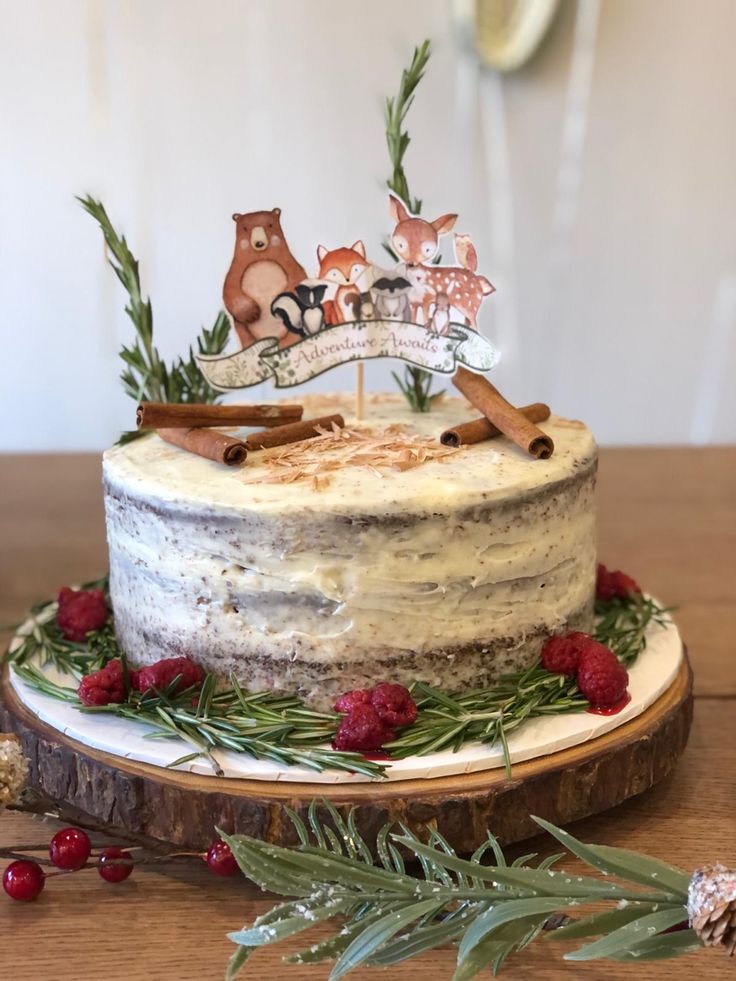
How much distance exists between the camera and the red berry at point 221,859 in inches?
42.7

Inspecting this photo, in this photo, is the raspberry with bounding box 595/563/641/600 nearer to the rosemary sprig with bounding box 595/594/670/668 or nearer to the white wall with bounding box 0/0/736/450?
the rosemary sprig with bounding box 595/594/670/668

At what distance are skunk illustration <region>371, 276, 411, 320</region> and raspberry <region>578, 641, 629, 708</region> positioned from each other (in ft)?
1.73

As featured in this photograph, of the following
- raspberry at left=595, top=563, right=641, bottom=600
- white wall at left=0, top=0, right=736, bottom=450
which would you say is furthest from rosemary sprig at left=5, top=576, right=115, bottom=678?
white wall at left=0, top=0, right=736, bottom=450

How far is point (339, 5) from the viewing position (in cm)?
293

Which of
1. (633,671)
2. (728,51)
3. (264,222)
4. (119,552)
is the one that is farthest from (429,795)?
(728,51)

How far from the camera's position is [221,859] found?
1086 mm

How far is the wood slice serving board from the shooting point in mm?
1088

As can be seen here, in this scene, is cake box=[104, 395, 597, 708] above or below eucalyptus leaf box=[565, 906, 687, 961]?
above

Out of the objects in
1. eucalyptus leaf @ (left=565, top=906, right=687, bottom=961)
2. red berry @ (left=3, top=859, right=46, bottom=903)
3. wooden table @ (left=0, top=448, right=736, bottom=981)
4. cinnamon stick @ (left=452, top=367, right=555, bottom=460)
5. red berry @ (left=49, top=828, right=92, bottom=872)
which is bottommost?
wooden table @ (left=0, top=448, right=736, bottom=981)

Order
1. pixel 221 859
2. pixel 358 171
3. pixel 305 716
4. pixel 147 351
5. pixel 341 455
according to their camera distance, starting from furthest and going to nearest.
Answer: pixel 358 171 → pixel 147 351 → pixel 341 455 → pixel 305 716 → pixel 221 859

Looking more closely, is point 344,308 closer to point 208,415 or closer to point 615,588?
point 208,415

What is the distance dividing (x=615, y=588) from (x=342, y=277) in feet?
2.01

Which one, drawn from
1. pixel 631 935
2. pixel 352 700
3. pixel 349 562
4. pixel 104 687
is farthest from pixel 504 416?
pixel 631 935

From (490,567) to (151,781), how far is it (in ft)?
1.45
